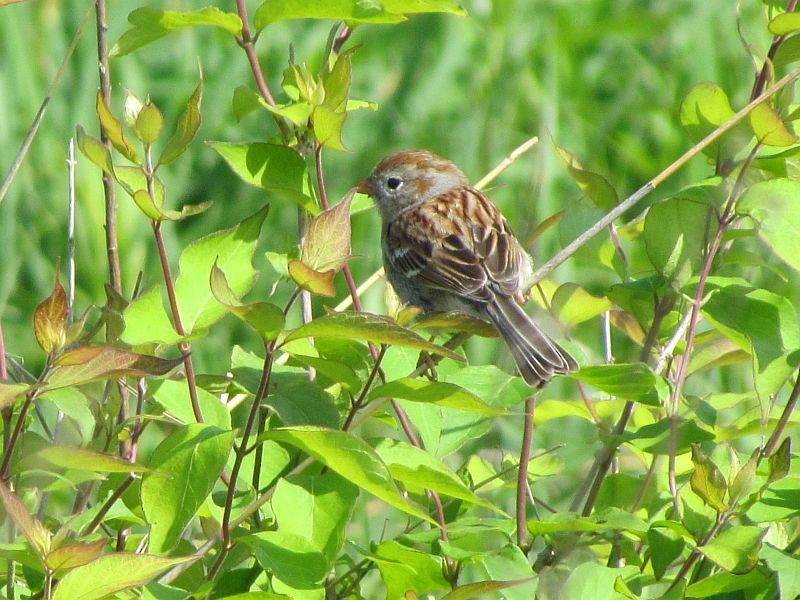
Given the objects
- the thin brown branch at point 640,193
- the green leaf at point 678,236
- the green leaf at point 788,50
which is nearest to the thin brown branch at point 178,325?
the thin brown branch at point 640,193

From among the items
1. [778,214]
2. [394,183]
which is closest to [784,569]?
[778,214]

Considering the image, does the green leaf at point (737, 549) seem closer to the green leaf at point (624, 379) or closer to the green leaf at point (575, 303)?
the green leaf at point (624, 379)

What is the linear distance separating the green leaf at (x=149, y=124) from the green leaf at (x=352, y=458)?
1.26ft

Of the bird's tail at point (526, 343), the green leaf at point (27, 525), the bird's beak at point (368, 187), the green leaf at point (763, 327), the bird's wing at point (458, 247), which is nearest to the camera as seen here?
the green leaf at point (27, 525)

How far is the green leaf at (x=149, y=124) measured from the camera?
4.29 ft

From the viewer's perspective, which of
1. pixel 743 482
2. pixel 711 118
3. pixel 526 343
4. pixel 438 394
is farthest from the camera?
pixel 526 343

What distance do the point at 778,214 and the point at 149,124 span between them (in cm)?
76

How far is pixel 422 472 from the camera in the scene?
3.95 ft

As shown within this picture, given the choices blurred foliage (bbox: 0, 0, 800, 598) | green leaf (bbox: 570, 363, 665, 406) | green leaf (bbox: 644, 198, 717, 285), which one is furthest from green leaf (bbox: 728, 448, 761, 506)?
green leaf (bbox: 644, 198, 717, 285)

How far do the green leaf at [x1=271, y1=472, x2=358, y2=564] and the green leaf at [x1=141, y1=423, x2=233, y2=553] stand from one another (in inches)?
3.4

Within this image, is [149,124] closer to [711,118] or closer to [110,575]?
[110,575]

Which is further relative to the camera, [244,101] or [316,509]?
[244,101]

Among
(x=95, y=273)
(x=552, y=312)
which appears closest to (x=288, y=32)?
(x=95, y=273)

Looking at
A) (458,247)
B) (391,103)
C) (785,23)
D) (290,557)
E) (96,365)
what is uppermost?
(785,23)
